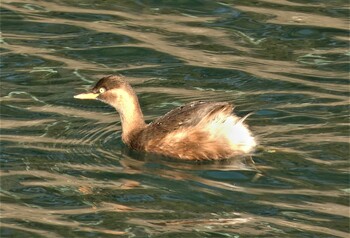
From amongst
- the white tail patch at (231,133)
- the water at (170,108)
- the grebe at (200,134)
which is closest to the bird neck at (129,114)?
the water at (170,108)

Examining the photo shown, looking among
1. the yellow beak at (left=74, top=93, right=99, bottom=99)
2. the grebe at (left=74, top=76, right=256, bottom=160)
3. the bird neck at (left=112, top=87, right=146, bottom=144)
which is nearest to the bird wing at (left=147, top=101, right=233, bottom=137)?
the grebe at (left=74, top=76, right=256, bottom=160)

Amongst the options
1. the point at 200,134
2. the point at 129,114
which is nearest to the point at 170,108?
the point at 129,114

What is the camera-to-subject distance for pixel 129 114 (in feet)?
41.6

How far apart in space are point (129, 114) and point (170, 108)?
0.81 metres

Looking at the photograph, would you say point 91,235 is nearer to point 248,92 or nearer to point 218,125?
point 218,125

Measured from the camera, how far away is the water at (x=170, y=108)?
10.6 metres

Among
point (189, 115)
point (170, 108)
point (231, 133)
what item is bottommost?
point (170, 108)

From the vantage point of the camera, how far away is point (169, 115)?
12.2 meters

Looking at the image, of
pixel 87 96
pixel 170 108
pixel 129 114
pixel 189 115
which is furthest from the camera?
pixel 170 108

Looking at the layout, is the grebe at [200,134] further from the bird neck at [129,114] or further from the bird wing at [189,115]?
the bird neck at [129,114]

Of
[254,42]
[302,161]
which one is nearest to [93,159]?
[302,161]

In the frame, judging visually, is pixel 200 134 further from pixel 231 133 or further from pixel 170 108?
pixel 170 108

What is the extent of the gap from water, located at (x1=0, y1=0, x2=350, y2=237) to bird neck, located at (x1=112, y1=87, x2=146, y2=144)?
0.16m

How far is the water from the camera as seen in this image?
34.8 ft
